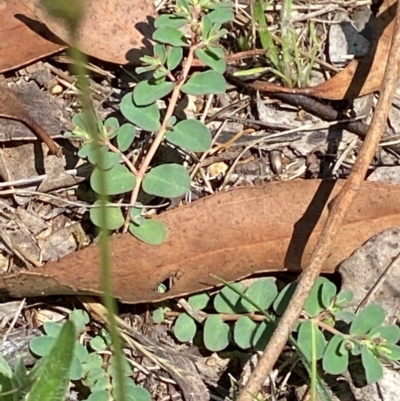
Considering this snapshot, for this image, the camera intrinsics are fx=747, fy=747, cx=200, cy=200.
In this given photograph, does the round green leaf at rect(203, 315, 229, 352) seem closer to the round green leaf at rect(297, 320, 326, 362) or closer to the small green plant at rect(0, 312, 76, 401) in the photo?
the round green leaf at rect(297, 320, 326, 362)

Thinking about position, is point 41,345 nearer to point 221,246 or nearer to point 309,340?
point 221,246

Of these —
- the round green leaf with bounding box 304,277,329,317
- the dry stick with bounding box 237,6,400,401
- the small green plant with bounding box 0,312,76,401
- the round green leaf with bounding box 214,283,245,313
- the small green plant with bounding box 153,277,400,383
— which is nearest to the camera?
the small green plant with bounding box 0,312,76,401

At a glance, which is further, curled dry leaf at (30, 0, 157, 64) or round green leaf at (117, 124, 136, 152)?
curled dry leaf at (30, 0, 157, 64)

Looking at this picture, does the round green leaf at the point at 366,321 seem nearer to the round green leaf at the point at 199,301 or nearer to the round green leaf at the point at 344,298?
the round green leaf at the point at 344,298

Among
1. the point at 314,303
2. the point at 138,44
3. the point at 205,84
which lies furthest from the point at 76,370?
the point at 138,44

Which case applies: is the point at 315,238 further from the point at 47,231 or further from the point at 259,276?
the point at 47,231

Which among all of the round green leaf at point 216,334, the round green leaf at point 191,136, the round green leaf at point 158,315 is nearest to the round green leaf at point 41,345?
the round green leaf at point 158,315

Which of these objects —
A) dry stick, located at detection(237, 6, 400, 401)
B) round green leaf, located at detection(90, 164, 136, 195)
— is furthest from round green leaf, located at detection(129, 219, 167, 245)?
dry stick, located at detection(237, 6, 400, 401)
